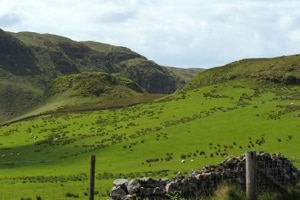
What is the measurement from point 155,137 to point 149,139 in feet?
4.20

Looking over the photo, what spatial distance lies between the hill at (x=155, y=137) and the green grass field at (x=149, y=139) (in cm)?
12

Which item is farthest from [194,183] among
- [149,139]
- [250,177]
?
[149,139]

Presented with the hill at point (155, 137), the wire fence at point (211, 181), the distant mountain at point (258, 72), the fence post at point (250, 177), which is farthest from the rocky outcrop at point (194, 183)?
the distant mountain at point (258, 72)

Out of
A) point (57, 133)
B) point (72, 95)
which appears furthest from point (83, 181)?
point (72, 95)

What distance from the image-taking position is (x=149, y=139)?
6931 centimetres

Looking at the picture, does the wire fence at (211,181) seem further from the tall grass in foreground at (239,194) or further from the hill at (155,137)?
the hill at (155,137)

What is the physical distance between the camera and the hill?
48062mm

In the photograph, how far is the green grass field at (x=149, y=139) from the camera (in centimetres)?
4766

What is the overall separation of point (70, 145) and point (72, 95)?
95.6 m

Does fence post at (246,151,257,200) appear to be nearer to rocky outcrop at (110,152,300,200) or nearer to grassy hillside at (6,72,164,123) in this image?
rocky outcrop at (110,152,300,200)

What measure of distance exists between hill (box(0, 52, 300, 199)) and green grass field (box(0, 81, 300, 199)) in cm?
12

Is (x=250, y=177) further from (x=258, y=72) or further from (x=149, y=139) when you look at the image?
(x=258, y=72)

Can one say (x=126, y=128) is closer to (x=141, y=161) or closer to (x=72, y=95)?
(x=141, y=161)

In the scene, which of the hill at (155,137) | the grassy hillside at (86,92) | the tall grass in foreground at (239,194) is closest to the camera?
the tall grass in foreground at (239,194)
